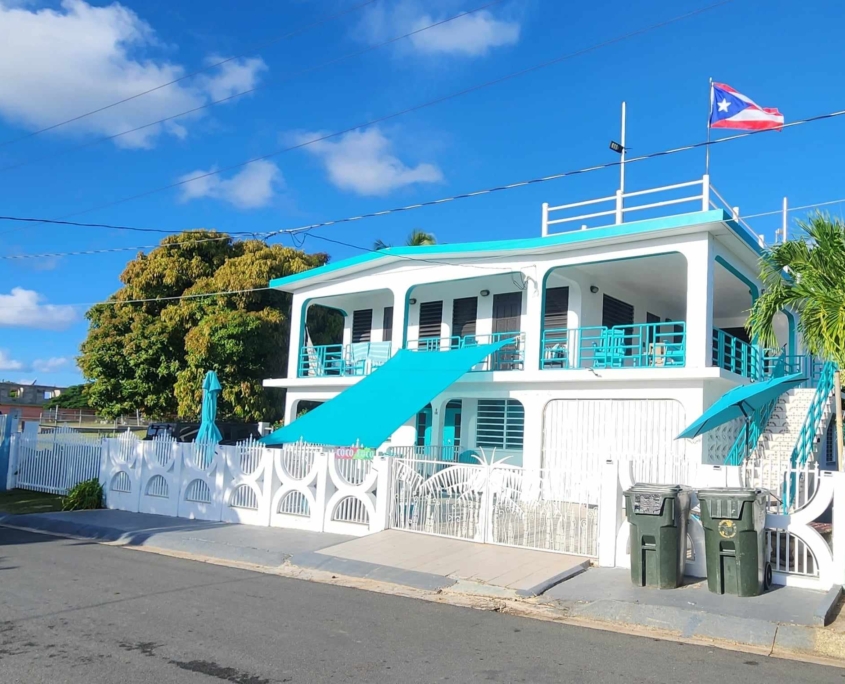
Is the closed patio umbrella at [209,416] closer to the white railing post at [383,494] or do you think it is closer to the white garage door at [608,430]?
the white railing post at [383,494]

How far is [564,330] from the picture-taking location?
17.4 meters

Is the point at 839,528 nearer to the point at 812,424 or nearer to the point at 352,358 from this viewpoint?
the point at 812,424

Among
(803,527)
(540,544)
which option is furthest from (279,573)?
(803,527)

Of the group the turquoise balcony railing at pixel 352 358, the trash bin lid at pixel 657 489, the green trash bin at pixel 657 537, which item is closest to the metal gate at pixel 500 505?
the trash bin lid at pixel 657 489

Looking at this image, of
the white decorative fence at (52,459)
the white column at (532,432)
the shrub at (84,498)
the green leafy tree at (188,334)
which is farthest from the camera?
the green leafy tree at (188,334)

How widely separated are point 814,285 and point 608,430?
5929mm

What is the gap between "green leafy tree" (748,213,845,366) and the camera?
11156mm

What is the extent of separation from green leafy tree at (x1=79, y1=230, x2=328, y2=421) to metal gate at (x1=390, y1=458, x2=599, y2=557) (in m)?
15.8

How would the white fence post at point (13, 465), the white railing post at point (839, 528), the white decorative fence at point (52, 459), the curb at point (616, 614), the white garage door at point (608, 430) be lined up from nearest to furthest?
the curb at point (616, 614) → the white railing post at point (839, 528) → the white garage door at point (608, 430) → the white decorative fence at point (52, 459) → the white fence post at point (13, 465)

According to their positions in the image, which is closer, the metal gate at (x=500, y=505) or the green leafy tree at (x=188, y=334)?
the metal gate at (x=500, y=505)

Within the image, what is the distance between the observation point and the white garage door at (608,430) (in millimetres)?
15836

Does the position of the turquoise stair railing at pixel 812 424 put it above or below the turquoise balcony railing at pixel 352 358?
below

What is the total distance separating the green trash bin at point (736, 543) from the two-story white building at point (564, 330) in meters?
2.85

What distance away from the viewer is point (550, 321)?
20312 millimetres
